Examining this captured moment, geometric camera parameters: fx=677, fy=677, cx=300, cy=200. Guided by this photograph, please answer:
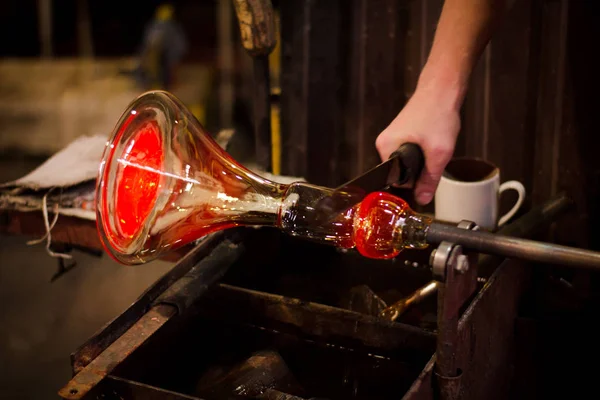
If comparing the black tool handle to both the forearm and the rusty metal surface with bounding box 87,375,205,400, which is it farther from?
the rusty metal surface with bounding box 87,375,205,400

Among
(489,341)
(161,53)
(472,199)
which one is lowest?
(489,341)

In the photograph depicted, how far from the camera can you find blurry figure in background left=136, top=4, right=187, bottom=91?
8391mm

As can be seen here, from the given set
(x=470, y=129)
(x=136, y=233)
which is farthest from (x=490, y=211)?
Result: (x=136, y=233)

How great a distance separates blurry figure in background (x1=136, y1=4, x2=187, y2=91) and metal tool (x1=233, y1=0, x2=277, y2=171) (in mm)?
6245

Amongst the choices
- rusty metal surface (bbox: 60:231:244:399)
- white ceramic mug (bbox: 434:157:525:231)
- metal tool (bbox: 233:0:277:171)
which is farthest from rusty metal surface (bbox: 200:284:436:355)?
metal tool (bbox: 233:0:277:171)

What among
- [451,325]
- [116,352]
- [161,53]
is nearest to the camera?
[451,325]

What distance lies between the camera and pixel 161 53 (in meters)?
8.45

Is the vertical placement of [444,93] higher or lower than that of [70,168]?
higher

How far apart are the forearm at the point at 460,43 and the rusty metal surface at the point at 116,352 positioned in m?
0.90

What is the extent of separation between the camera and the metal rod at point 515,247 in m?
1.23

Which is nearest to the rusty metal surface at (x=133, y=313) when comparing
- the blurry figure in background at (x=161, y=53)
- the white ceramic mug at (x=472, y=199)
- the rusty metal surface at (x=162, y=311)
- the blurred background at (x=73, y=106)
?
the rusty metal surface at (x=162, y=311)

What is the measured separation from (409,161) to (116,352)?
0.83 m

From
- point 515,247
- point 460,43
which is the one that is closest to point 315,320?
point 515,247

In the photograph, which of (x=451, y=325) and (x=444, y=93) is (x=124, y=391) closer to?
(x=451, y=325)
